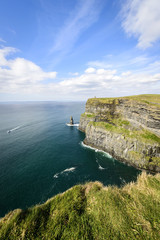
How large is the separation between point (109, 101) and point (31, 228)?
60.7 meters

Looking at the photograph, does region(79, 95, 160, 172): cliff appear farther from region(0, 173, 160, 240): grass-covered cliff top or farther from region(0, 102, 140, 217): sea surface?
region(0, 173, 160, 240): grass-covered cliff top

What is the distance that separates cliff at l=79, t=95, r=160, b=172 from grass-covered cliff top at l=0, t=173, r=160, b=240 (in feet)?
86.8

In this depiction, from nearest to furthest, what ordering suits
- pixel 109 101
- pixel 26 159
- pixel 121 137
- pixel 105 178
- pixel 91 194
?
pixel 91 194 < pixel 105 178 < pixel 26 159 < pixel 121 137 < pixel 109 101

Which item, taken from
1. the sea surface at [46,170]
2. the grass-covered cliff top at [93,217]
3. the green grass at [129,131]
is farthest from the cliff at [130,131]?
the grass-covered cliff top at [93,217]

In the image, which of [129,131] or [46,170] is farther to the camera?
[129,131]

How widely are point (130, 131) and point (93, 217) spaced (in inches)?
1563

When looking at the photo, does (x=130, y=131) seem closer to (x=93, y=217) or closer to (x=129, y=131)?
(x=129, y=131)

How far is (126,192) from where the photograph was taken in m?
10.9

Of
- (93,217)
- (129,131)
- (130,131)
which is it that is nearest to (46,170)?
(93,217)

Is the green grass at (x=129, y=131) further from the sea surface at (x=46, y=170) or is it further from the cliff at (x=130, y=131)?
the sea surface at (x=46, y=170)

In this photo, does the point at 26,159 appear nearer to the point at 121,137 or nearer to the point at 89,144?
the point at 89,144

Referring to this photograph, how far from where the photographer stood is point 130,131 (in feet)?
135

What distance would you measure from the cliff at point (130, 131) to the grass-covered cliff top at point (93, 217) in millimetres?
26466

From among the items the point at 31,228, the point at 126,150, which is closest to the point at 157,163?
the point at 126,150
